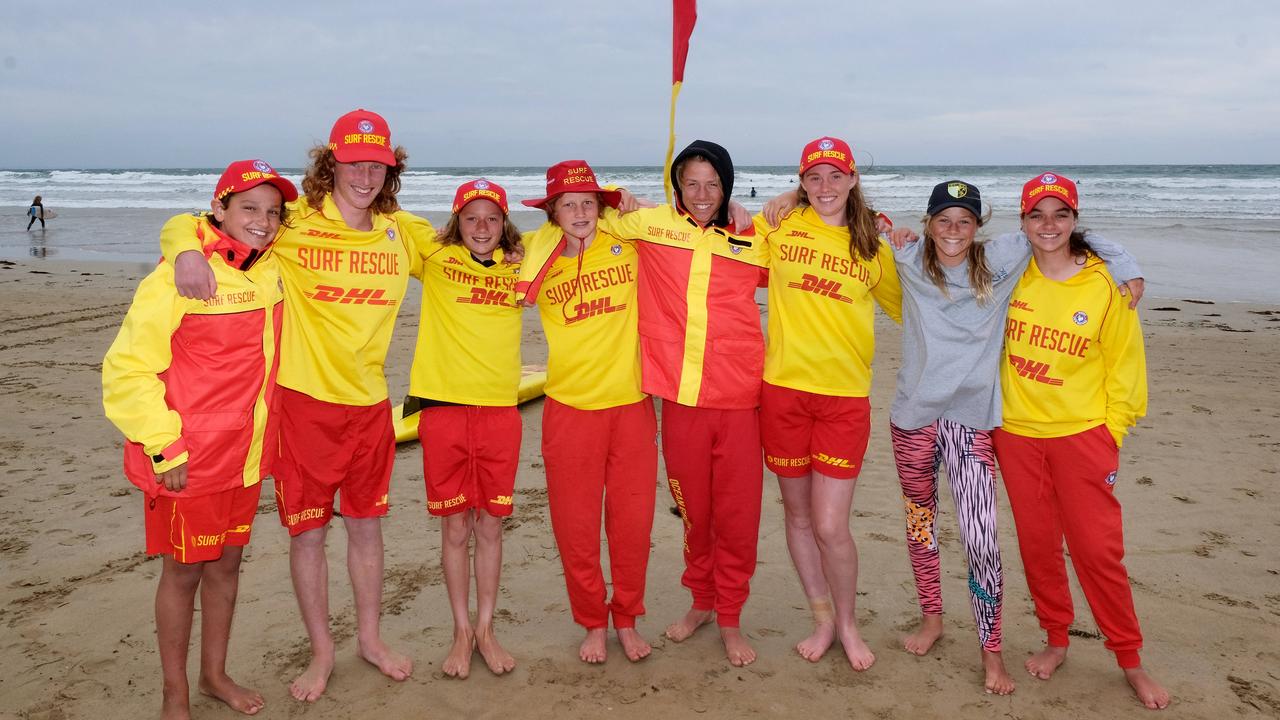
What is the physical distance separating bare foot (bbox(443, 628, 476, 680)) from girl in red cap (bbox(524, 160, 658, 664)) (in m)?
0.47

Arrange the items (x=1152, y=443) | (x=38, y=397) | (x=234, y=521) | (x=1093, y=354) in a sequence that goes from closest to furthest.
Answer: (x=234, y=521) → (x=1093, y=354) → (x=1152, y=443) → (x=38, y=397)

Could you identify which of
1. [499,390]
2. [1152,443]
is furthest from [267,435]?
[1152,443]

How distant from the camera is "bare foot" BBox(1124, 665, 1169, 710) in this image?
3.45 meters

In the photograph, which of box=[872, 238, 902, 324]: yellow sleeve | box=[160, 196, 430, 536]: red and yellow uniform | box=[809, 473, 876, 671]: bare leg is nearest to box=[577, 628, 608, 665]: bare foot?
box=[809, 473, 876, 671]: bare leg

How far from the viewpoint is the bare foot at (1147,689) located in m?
3.45

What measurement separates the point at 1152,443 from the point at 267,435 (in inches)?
247

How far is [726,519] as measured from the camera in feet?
12.6

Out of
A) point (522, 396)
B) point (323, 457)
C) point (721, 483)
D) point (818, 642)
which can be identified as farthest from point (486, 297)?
point (522, 396)

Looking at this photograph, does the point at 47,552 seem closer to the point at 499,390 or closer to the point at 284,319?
the point at 284,319

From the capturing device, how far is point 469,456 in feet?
12.3

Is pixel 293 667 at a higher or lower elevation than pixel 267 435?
lower

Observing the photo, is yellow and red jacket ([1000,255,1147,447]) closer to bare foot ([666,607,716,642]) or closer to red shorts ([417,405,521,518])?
bare foot ([666,607,716,642])

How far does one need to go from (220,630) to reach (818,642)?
2502 mm

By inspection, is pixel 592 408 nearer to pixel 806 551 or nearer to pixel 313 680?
pixel 806 551
